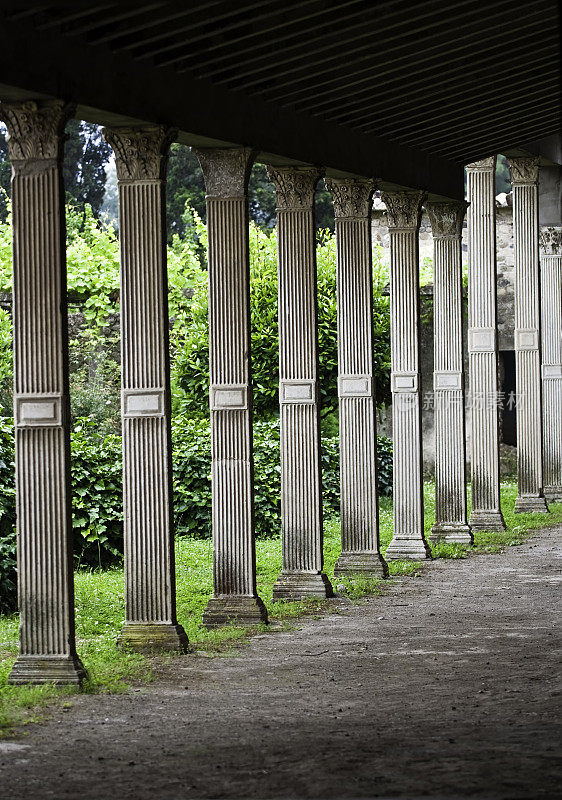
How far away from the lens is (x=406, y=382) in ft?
51.1

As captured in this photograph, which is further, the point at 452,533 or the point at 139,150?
the point at 452,533

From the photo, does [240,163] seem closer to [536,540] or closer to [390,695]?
[390,695]

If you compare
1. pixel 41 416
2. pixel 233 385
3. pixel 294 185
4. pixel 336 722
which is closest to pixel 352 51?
pixel 294 185

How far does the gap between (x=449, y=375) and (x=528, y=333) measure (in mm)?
4303

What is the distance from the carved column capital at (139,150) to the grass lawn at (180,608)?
11.2 ft

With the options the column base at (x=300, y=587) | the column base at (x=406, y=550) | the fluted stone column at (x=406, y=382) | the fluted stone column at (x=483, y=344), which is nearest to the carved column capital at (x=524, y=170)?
the fluted stone column at (x=483, y=344)

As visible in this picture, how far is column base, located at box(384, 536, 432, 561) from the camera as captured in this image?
15.6 m

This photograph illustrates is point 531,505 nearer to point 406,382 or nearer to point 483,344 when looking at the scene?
point 483,344

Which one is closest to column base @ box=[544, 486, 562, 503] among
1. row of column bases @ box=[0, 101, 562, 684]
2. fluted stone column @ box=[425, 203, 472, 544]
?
row of column bases @ box=[0, 101, 562, 684]

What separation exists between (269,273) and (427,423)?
4.19 metres

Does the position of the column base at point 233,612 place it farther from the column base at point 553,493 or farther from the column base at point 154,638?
the column base at point 553,493

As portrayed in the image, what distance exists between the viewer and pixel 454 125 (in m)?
14.6

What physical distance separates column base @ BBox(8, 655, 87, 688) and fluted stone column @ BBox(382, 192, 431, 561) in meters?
7.16

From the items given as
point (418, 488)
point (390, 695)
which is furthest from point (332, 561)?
point (390, 695)
